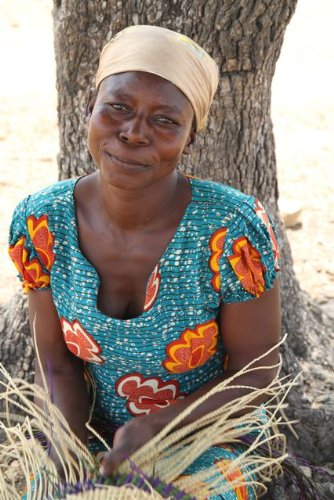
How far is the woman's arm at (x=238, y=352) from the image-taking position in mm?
2131

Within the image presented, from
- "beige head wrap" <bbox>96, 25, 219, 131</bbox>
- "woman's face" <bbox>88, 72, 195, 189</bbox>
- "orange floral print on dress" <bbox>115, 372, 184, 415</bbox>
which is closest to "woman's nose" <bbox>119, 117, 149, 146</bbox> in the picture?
"woman's face" <bbox>88, 72, 195, 189</bbox>

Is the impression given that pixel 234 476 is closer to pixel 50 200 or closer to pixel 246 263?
pixel 246 263

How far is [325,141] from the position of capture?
640 centimetres

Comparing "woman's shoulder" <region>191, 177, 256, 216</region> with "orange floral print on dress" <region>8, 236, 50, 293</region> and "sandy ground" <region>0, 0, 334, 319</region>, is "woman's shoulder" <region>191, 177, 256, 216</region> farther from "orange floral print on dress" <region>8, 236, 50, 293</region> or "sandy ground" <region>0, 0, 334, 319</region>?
"sandy ground" <region>0, 0, 334, 319</region>

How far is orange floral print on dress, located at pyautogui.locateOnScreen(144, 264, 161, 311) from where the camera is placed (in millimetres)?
2186

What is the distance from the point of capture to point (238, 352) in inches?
89.8

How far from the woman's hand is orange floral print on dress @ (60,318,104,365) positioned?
0.86ft

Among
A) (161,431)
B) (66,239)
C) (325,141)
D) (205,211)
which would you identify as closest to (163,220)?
(205,211)

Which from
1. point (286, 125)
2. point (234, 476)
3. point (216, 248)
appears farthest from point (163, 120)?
point (286, 125)

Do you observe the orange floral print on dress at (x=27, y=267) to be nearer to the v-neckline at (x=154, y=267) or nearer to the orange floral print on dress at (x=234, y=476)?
the v-neckline at (x=154, y=267)

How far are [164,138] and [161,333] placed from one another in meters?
0.56

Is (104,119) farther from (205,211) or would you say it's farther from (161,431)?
(161,431)

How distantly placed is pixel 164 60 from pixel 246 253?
0.54 meters

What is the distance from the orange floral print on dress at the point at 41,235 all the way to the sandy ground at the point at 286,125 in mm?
1799
